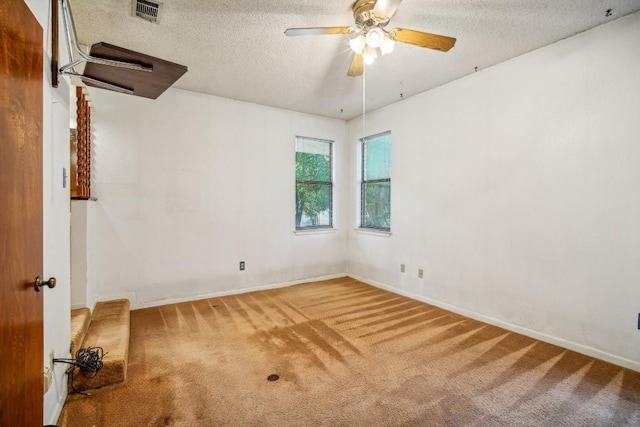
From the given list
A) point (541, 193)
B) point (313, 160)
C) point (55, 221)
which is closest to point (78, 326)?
point (55, 221)

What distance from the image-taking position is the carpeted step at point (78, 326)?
2.07 metres

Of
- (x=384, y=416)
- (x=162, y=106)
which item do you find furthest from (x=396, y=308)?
(x=162, y=106)

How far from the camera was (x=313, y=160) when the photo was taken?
4.79 m

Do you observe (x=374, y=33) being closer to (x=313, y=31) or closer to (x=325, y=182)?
(x=313, y=31)

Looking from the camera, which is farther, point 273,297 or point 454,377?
point 273,297

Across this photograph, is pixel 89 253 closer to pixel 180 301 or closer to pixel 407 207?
pixel 180 301

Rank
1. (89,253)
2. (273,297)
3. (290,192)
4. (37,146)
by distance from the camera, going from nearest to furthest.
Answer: (37,146) → (89,253) → (273,297) → (290,192)

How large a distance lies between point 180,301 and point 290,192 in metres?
2.05

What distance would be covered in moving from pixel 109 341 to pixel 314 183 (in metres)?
3.25

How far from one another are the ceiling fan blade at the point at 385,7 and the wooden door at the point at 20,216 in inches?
65.3

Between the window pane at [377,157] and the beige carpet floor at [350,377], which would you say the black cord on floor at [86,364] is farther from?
the window pane at [377,157]

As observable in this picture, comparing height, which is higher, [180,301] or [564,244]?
[564,244]

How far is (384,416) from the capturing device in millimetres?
1731

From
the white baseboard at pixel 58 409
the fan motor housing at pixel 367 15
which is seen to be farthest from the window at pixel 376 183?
the white baseboard at pixel 58 409
